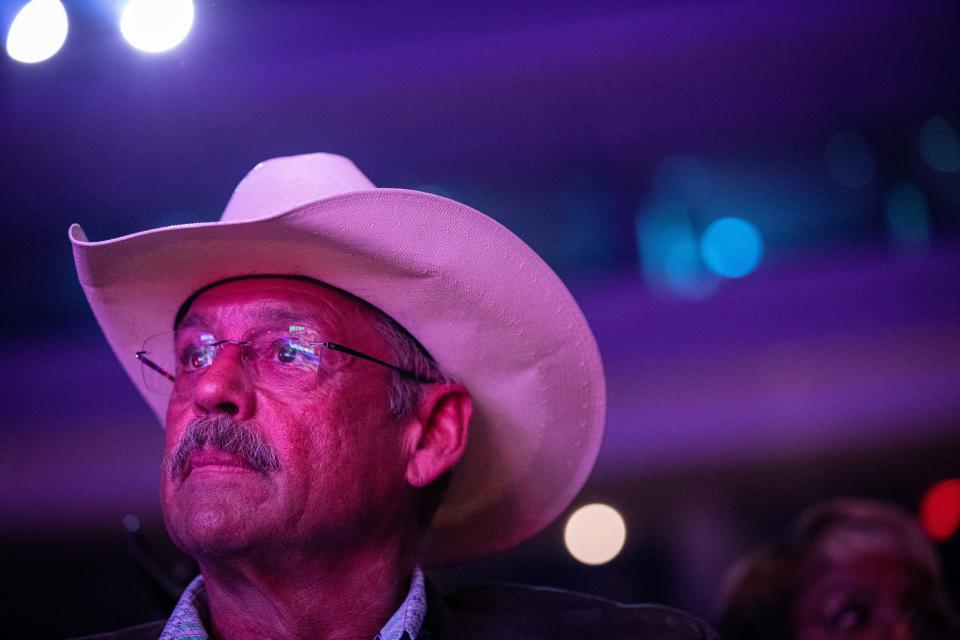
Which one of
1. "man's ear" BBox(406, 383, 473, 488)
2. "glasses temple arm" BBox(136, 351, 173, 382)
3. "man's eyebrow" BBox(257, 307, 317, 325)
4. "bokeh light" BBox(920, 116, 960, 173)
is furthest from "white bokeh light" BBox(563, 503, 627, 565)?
"man's eyebrow" BBox(257, 307, 317, 325)

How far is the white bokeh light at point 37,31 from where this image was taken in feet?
9.68

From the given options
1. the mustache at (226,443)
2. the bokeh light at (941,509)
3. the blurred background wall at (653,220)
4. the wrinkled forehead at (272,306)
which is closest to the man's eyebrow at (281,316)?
the wrinkled forehead at (272,306)

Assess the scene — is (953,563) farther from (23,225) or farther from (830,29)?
(23,225)

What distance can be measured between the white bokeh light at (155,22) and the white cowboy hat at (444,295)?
1124mm

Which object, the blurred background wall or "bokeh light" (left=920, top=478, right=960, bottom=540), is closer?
the blurred background wall

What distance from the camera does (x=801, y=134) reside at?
5422mm

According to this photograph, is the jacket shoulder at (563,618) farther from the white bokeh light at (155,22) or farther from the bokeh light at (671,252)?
the bokeh light at (671,252)

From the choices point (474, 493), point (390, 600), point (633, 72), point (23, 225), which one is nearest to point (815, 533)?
point (474, 493)

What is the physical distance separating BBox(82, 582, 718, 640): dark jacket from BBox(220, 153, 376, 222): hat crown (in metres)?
0.87

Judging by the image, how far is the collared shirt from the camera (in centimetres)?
182

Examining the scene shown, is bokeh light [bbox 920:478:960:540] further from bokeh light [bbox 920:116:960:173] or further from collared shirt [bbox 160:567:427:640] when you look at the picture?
collared shirt [bbox 160:567:427:640]

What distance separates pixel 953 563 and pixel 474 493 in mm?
3829

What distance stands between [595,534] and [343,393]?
4.68 meters

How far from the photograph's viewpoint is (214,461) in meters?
1.81
